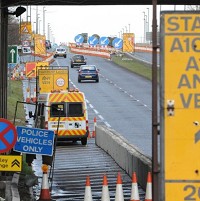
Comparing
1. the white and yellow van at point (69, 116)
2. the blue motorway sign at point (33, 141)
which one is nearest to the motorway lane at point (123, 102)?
the white and yellow van at point (69, 116)

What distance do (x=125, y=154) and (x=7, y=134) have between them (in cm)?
1064

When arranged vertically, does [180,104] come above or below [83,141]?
above

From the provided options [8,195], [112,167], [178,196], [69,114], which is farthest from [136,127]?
[178,196]

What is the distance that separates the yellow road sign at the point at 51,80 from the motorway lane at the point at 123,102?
2.71 m

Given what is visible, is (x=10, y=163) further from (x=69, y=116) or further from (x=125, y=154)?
(x=69, y=116)

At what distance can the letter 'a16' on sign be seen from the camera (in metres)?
15.0

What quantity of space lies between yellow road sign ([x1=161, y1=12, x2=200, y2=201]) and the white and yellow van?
26092 mm

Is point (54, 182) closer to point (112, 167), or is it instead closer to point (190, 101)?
point (112, 167)

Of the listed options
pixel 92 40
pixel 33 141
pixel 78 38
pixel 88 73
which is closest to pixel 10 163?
pixel 33 141

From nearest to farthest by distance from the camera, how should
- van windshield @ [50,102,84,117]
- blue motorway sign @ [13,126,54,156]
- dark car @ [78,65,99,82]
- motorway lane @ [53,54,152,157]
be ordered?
blue motorway sign @ [13,126,54,156] < van windshield @ [50,102,84,117] < motorway lane @ [53,54,152,157] < dark car @ [78,65,99,82]

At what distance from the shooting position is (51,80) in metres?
48.9

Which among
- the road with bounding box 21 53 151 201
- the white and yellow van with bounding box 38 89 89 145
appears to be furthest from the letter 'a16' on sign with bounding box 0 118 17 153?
the white and yellow van with bounding box 38 89 89 145

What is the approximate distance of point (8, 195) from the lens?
16.9 m

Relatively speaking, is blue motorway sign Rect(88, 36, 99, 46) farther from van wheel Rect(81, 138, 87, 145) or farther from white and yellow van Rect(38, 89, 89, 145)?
white and yellow van Rect(38, 89, 89, 145)
